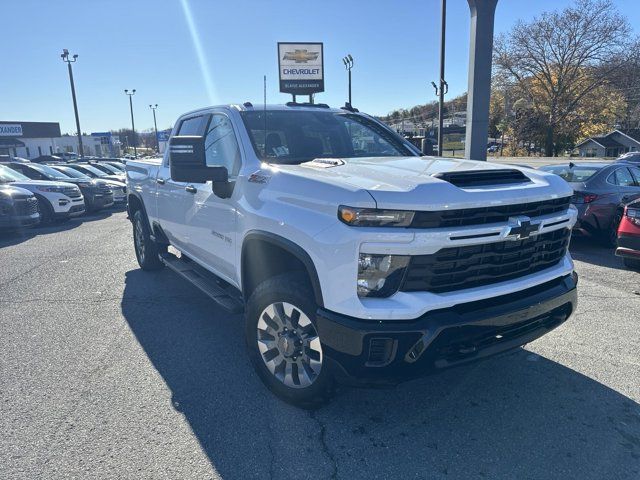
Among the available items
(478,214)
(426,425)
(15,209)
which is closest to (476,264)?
(478,214)

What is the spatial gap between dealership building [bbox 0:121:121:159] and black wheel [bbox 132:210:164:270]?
57.3m

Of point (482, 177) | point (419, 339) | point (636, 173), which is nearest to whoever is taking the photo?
point (419, 339)

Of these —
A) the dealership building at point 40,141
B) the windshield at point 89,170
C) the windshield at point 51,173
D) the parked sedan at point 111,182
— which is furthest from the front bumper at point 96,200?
the dealership building at point 40,141

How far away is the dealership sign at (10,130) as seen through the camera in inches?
2245

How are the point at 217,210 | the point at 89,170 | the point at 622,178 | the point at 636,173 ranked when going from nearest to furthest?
the point at 217,210 < the point at 622,178 < the point at 636,173 < the point at 89,170

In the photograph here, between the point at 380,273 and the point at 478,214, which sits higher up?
the point at 478,214

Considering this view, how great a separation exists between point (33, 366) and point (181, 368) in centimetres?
123

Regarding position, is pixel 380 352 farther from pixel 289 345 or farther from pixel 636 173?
pixel 636 173

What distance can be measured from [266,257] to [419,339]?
131cm

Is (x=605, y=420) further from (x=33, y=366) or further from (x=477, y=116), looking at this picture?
(x=477, y=116)

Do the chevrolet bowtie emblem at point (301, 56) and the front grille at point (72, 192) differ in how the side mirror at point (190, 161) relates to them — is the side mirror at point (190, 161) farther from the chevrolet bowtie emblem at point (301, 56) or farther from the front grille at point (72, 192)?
the chevrolet bowtie emblem at point (301, 56)

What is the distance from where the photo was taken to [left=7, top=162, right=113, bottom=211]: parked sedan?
563 inches

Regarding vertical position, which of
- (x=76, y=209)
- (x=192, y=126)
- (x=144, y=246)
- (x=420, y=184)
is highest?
(x=192, y=126)

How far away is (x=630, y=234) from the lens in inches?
232
